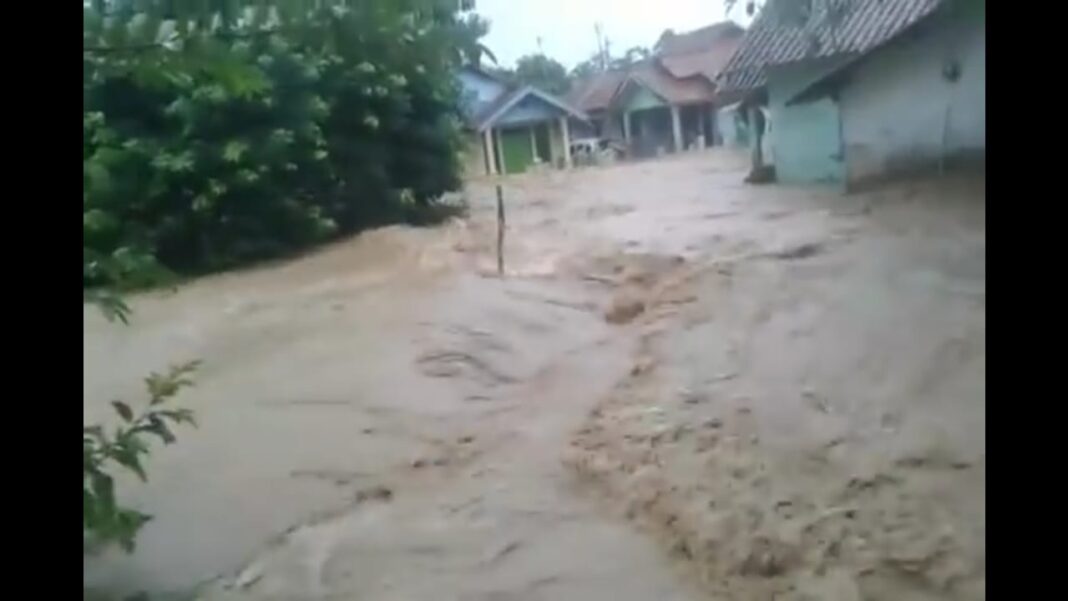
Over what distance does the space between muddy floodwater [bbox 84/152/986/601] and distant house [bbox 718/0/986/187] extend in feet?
0.21

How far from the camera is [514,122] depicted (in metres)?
1.97

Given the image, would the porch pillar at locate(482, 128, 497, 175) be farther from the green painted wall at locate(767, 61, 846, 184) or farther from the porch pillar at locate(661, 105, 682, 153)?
the green painted wall at locate(767, 61, 846, 184)

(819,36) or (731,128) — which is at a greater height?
(819,36)

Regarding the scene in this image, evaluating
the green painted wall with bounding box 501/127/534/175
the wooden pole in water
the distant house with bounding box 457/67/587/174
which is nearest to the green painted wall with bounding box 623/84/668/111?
the distant house with bounding box 457/67/587/174

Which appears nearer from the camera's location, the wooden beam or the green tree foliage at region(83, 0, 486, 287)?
the green tree foliage at region(83, 0, 486, 287)

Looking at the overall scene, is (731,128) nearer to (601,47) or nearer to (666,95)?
(666,95)

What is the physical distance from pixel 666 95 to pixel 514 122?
313mm

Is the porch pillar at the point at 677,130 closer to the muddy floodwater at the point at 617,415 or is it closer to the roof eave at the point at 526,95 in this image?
the muddy floodwater at the point at 617,415

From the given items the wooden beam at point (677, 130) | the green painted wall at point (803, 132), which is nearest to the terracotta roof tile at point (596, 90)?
the wooden beam at point (677, 130)

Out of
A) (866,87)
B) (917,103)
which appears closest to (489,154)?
(866,87)

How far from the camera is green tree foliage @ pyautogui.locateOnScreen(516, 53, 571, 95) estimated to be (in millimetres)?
1733

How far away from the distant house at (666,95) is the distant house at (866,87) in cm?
5

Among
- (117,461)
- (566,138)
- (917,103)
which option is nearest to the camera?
(117,461)

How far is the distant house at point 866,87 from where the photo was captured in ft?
4.81
